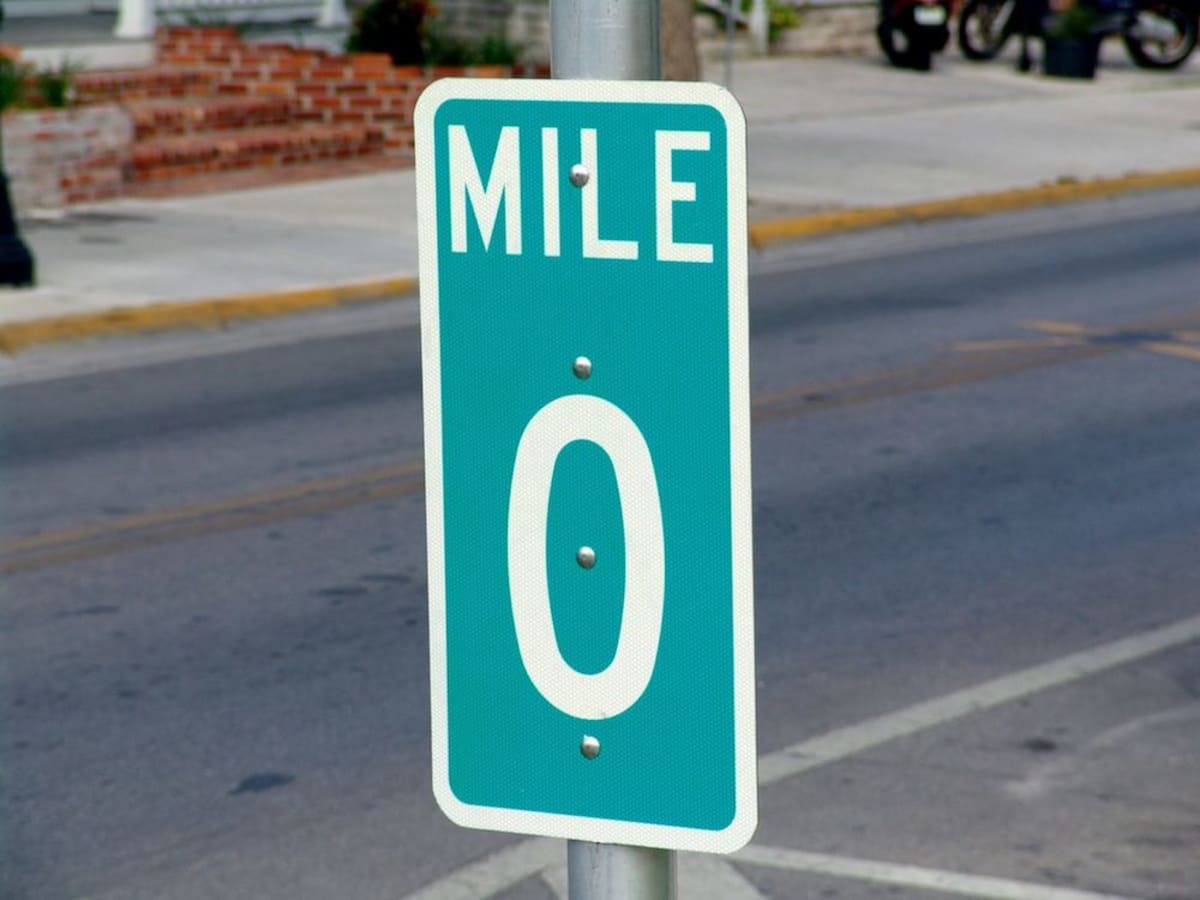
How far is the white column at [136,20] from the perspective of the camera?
71.3 feet

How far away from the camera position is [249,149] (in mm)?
18875

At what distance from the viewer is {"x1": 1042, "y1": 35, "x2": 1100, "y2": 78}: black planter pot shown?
2720 centimetres

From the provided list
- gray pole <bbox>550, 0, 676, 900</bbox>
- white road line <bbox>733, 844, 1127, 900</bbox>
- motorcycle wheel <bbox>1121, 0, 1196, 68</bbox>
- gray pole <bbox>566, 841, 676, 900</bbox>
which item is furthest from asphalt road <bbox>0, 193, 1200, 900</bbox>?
motorcycle wheel <bbox>1121, 0, 1196, 68</bbox>

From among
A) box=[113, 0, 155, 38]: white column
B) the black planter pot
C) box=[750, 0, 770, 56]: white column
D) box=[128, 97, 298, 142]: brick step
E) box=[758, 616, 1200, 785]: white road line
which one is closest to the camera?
box=[758, 616, 1200, 785]: white road line

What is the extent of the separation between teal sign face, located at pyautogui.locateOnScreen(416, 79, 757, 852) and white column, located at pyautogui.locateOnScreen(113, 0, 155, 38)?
2033 centimetres

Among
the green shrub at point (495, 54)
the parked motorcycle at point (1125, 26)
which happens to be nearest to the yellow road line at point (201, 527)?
the green shrub at point (495, 54)

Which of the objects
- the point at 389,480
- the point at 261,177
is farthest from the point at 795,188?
the point at 389,480

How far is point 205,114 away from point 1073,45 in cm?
1227

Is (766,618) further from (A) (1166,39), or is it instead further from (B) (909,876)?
(A) (1166,39)

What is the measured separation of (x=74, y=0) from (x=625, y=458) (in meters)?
22.9

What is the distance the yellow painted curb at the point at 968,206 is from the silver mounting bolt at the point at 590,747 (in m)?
13.6

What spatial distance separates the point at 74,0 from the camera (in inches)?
936

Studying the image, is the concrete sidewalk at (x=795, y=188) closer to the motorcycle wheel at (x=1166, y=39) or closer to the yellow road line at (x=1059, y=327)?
the motorcycle wheel at (x=1166, y=39)

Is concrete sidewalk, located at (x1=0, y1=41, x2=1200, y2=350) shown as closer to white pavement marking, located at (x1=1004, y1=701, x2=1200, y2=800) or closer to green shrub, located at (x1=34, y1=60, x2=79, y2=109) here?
green shrub, located at (x1=34, y1=60, x2=79, y2=109)
